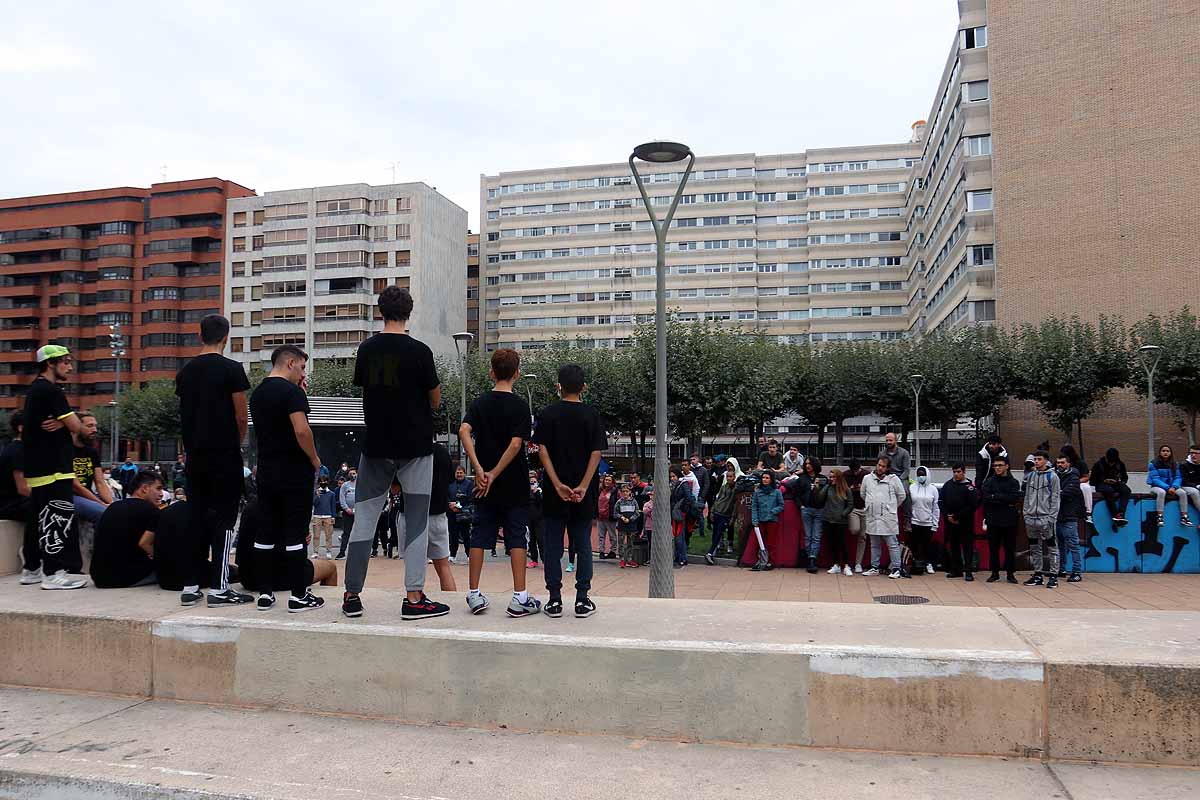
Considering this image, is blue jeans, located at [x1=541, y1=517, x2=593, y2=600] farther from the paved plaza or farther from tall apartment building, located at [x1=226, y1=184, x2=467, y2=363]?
tall apartment building, located at [x1=226, y1=184, x2=467, y2=363]

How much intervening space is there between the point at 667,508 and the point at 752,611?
538 centimetres

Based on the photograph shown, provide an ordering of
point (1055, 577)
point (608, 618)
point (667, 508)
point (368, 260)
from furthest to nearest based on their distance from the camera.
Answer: point (368, 260), point (1055, 577), point (667, 508), point (608, 618)

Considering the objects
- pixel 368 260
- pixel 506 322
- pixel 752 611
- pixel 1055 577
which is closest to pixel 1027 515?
pixel 1055 577

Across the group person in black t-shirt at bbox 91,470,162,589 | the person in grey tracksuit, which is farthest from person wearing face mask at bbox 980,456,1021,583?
person in black t-shirt at bbox 91,470,162,589

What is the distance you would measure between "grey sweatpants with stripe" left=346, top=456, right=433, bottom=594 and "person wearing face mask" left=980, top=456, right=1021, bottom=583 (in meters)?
9.89

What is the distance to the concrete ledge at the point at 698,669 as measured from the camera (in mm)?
3672

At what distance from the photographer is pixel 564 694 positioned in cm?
414

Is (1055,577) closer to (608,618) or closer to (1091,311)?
(608,618)

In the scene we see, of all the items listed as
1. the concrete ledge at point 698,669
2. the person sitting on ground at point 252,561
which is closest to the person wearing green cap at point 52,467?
the concrete ledge at point 698,669

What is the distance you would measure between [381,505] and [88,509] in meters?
2.84

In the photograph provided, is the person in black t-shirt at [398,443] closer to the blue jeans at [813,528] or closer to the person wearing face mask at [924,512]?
the blue jeans at [813,528]

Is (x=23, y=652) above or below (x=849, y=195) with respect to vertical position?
below

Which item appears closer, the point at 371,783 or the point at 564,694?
the point at 371,783

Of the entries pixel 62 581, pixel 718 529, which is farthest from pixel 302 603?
pixel 718 529
